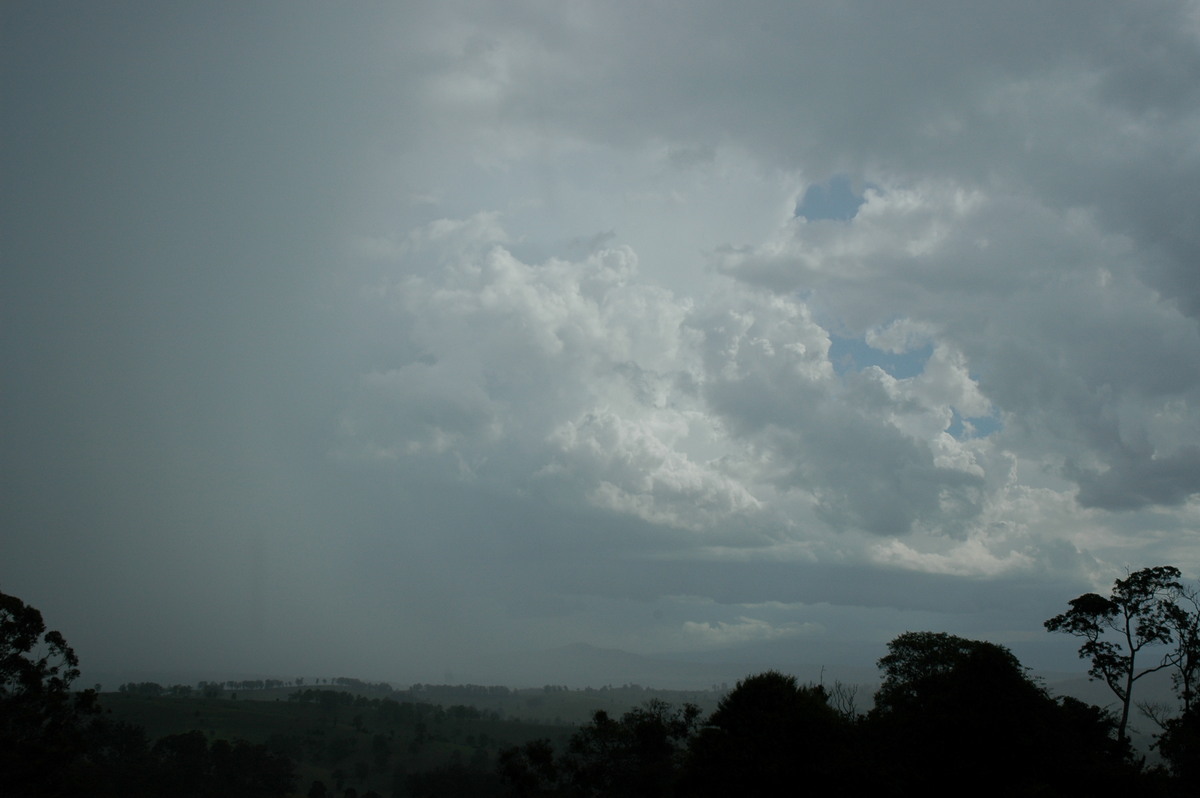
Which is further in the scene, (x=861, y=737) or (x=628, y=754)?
(x=628, y=754)

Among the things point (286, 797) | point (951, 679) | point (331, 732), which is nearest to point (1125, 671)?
point (951, 679)

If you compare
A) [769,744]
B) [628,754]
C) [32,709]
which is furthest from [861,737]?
[32,709]

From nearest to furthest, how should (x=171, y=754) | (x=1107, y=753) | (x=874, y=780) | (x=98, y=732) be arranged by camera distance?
(x=874, y=780), (x=1107, y=753), (x=98, y=732), (x=171, y=754)

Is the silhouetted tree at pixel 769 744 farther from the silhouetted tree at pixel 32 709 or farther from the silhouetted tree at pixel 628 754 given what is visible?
the silhouetted tree at pixel 32 709

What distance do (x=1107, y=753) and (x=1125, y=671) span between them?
29.8ft

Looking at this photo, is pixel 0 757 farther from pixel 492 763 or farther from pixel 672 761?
pixel 492 763

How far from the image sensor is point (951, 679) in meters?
45.8

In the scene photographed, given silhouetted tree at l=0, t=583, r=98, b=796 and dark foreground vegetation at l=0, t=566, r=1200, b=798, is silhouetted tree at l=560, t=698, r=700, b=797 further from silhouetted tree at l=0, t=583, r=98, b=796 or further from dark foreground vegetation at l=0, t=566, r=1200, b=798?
silhouetted tree at l=0, t=583, r=98, b=796

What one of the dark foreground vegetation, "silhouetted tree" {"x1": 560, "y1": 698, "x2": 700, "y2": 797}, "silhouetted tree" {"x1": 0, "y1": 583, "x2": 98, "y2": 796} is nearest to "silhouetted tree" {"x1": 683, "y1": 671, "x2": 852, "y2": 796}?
the dark foreground vegetation

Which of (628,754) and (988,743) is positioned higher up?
(988,743)

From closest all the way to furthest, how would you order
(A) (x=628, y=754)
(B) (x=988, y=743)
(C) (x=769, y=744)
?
1. (C) (x=769, y=744)
2. (B) (x=988, y=743)
3. (A) (x=628, y=754)

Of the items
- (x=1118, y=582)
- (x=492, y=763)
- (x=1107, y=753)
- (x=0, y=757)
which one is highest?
(x=1118, y=582)

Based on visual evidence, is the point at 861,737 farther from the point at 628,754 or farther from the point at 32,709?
the point at 32,709

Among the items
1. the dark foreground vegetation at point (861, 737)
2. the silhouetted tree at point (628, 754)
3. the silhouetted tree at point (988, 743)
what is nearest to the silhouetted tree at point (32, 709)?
the dark foreground vegetation at point (861, 737)
